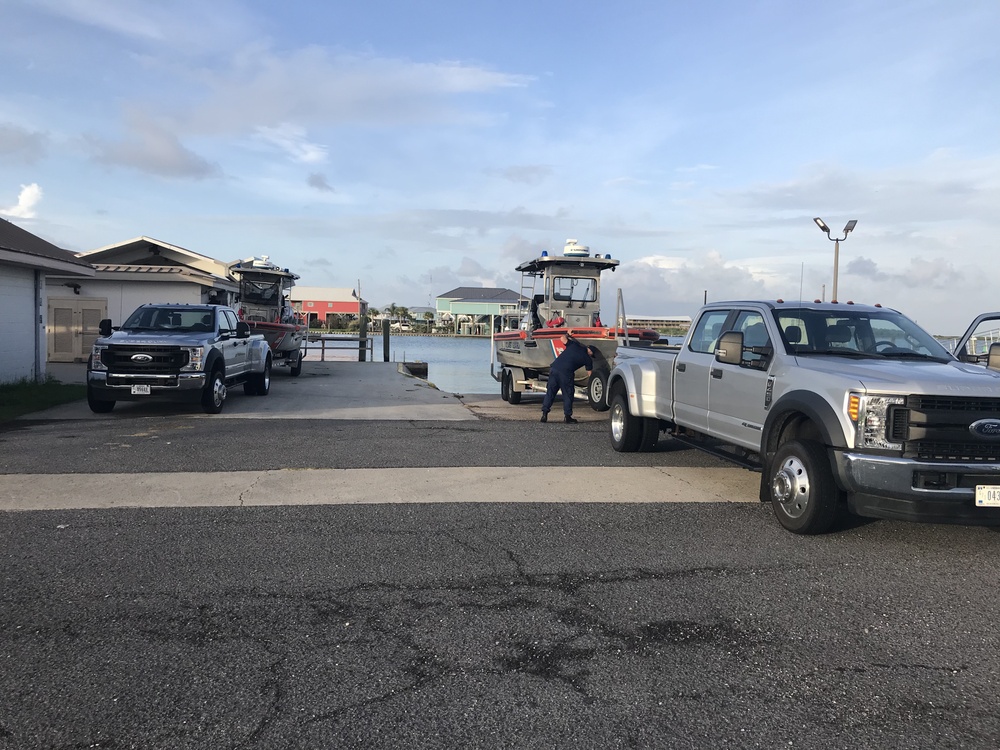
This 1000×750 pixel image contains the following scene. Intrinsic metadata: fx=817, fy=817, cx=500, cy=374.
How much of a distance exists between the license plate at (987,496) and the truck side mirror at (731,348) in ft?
7.52

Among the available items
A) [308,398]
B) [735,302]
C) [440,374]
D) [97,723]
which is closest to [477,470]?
[735,302]

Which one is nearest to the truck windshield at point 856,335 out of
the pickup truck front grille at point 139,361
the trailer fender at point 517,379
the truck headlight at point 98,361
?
the pickup truck front grille at point 139,361

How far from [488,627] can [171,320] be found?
1251 centimetres

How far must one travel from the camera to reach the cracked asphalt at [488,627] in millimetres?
3451

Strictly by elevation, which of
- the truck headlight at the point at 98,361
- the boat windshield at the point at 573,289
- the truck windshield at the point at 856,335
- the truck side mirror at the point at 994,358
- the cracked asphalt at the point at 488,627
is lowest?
the cracked asphalt at the point at 488,627

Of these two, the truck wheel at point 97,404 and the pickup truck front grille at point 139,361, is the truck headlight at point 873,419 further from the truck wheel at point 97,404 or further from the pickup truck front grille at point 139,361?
the truck wheel at point 97,404

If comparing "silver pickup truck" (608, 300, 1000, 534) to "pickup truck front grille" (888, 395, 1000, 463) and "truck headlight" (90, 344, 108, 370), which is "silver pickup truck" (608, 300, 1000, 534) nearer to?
"pickup truck front grille" (888, 395, 1000, 463)

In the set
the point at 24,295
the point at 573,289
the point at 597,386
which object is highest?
the point at 573,289

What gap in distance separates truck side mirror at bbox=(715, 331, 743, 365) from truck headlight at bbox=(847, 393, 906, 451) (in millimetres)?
1536

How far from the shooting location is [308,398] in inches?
685

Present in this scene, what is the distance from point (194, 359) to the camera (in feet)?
44.9

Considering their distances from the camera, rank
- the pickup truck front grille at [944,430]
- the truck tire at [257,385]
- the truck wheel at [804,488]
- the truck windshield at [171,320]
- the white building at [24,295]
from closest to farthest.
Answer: the pickup truck front grille at [944,430] → the truck wheel at [804,488] → the truck windshield at [171,320] → the white building at [24,295] → the truck tire at [257,385]

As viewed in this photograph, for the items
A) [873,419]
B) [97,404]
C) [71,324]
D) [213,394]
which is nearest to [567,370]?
[213,394]

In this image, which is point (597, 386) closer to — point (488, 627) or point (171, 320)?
point (171, 320)
